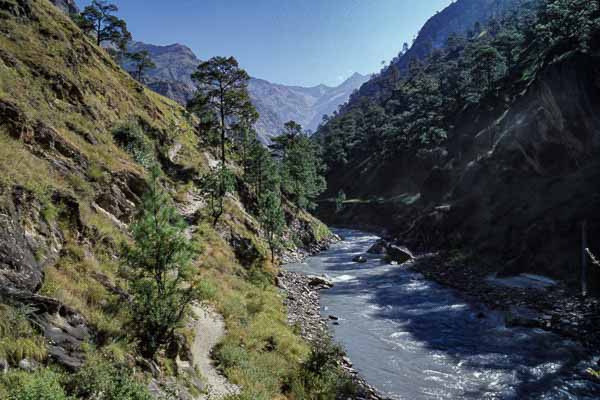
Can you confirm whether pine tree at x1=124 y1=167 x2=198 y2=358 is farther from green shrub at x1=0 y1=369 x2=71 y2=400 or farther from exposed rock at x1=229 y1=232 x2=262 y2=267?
exposed rock at x1=229 y1=232 x2=262 y2=267

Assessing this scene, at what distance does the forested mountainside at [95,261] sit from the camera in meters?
9.48

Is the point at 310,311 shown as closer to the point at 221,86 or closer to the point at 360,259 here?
the point at 360,259

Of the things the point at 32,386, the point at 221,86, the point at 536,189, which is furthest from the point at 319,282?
the point at 32,386

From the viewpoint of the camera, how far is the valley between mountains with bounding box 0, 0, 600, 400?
1208 cm

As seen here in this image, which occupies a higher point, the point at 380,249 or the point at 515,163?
the point at 515,163

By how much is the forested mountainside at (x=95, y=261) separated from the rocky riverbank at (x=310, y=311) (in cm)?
139

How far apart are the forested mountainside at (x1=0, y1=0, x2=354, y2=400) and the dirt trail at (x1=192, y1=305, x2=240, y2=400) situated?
450 mm

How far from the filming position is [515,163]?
5375 cm

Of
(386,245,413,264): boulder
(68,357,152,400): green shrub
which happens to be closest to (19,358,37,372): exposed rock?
(68,357,152,400): green shrub

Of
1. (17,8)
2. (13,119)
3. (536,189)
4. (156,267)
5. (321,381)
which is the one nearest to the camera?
(156,267)

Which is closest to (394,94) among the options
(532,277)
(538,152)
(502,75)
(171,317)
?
(502,75)

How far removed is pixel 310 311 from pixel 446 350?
1101 centimetres

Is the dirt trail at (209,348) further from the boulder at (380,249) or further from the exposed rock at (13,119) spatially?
the boulder at (380,249)

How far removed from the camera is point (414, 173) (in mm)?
102312
